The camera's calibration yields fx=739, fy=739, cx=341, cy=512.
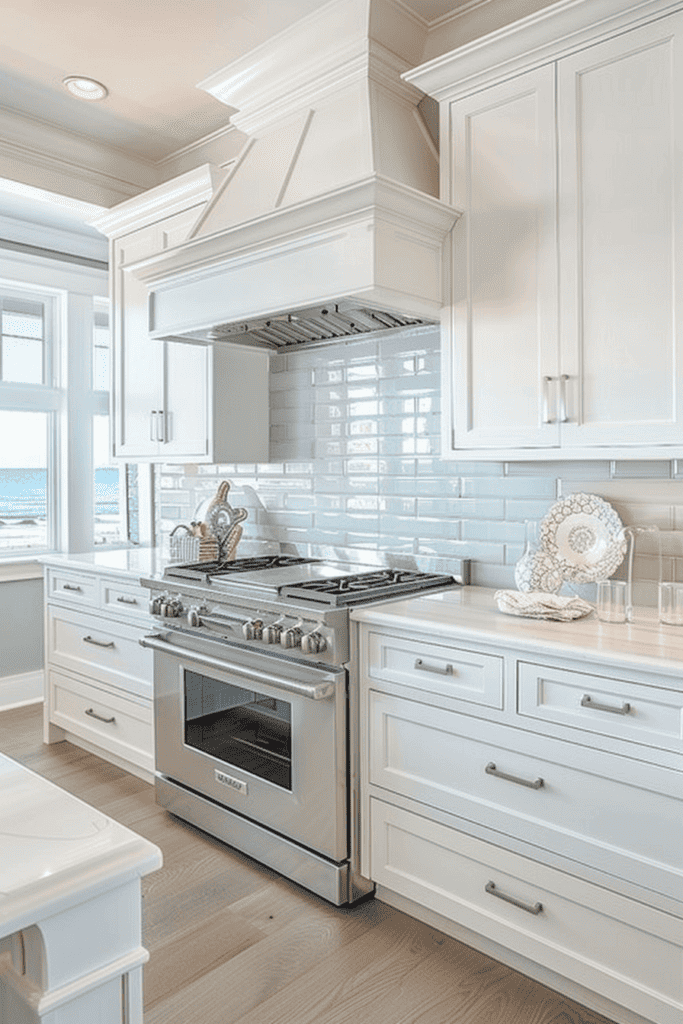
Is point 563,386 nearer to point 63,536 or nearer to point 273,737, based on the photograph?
point 273,737

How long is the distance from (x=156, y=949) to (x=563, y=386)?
1939 mm

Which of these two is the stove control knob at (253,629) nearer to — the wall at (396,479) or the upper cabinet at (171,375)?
the wall at (396,479)

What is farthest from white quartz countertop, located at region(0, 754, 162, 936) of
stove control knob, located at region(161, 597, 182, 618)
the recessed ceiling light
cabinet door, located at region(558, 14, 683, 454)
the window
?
the window

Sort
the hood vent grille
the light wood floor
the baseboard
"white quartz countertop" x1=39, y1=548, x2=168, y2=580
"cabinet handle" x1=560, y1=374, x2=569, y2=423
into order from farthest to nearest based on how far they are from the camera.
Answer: the baseboard < "white quartz countertop" x1=39, y1=548, x2=168, y2=580 < the hood vent grille < "cabinet handle" x1=560, y1=374, x2=569, y2=423 < the light wood floor

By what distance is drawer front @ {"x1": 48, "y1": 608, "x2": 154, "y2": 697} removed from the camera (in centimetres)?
311

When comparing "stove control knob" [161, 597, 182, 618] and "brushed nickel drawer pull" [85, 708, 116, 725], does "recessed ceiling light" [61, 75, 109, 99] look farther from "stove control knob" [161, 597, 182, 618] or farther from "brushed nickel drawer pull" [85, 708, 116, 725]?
"brushed nickel drawer pull" [85, 708, 116, 725]

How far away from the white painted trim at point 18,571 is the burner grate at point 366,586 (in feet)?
7.79

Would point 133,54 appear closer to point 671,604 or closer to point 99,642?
point 99,642

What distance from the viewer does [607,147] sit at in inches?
78.6

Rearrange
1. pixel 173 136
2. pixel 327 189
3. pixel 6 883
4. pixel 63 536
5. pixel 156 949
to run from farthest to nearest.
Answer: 1. pixel 63 536
2. pixel 173 136
3. pixel 327 189
4. pixel 156 949
5. pixel 6 883

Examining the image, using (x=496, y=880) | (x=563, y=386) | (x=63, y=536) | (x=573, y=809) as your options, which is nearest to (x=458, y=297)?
(x=563, y=386)

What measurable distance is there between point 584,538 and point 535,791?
0.82 metres

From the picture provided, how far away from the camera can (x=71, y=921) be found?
2.26ft

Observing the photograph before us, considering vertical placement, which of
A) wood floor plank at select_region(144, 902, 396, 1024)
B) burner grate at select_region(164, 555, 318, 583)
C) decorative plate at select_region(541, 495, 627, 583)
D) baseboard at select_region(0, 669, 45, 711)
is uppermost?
decorative plate at select_region(541, 495, 627, 583)
